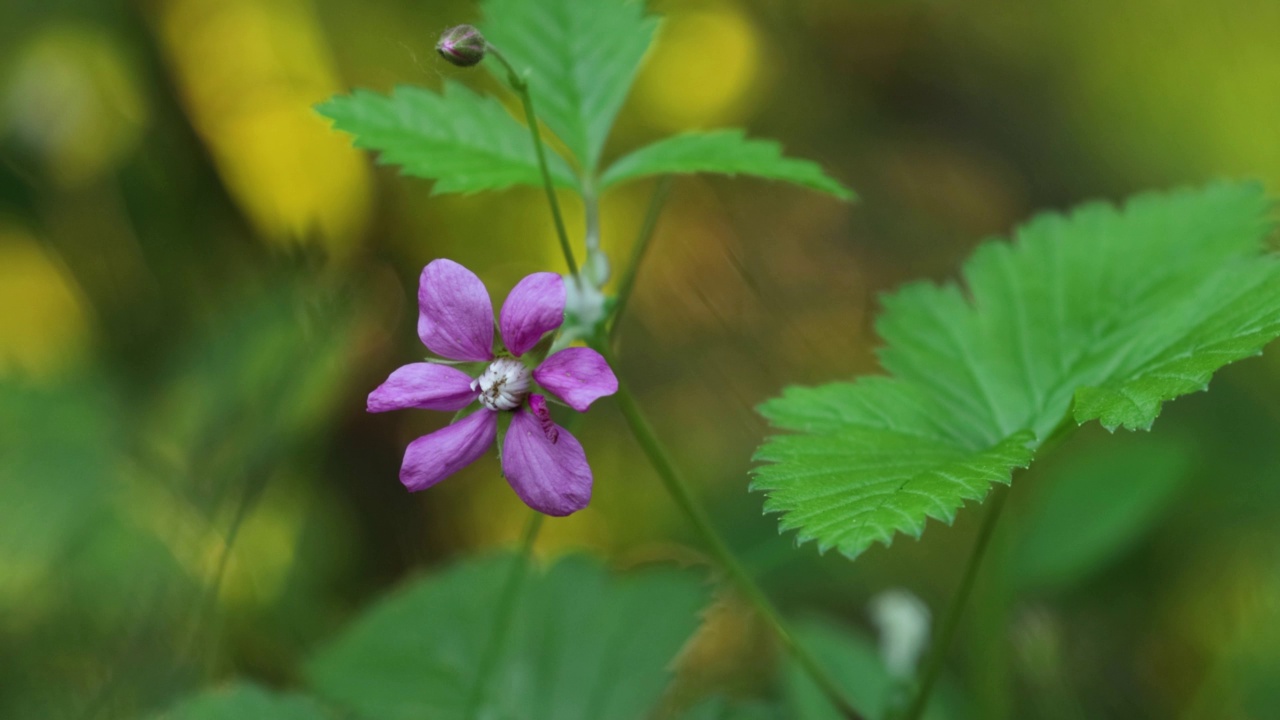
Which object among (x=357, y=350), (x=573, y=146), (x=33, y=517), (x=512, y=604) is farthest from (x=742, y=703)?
(x=33, y=517)

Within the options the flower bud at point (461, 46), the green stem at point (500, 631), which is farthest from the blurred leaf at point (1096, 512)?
the flower bud at point (461, 46)

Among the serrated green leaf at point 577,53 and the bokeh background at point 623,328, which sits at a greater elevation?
the serrated green leaf at point 577,53

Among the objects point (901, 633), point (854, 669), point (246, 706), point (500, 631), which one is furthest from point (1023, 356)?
point (246, 706)

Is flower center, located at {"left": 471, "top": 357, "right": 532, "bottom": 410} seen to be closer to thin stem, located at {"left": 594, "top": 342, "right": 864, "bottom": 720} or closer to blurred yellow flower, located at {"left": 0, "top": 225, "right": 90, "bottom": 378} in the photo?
thin stem, located at {"left": 594, "top": 342, "right": 864, "bottom": 720}

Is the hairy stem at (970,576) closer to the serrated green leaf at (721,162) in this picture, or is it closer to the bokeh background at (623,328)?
the serrated green leaf at (721,162)

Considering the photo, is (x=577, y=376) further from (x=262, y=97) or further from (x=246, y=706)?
(x=262, y=97)
